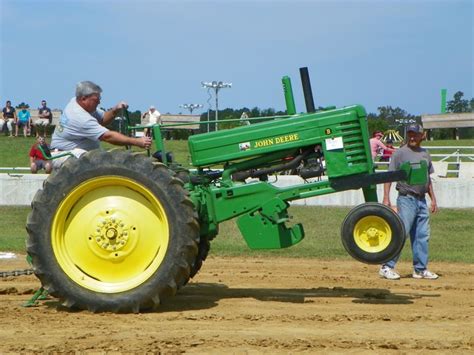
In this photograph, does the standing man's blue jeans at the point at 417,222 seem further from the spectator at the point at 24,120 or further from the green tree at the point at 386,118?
the spectator at the point at 24,120

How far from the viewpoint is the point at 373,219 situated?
294 inches

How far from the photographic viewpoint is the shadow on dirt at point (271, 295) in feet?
26.2

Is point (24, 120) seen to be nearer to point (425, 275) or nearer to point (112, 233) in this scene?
point (425, 275)

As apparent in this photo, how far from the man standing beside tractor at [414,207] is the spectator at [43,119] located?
2257 cm

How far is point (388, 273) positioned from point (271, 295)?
2010 mm

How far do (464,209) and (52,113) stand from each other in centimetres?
1994

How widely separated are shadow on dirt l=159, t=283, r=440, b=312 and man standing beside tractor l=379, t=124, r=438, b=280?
1255mm

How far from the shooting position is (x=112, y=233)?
746 cm

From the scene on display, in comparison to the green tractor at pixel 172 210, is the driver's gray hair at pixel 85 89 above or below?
above

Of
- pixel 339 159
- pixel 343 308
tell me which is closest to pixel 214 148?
pixel 339 159

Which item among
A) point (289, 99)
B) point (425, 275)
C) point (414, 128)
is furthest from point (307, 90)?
point (425, 275)

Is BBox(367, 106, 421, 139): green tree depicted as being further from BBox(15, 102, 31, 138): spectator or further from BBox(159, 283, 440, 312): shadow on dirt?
BBox(159, 283, 440, 312): shadow on dirt

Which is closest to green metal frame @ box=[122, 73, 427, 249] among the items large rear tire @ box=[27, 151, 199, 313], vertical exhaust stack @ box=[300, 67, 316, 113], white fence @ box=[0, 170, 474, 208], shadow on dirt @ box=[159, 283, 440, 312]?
vertical exhaust stack @ box=[300, 67, 316, 113]

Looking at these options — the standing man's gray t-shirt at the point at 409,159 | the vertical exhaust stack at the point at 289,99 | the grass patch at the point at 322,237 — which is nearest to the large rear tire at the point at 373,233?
the vertical exhaust stack at the point at 289,99
